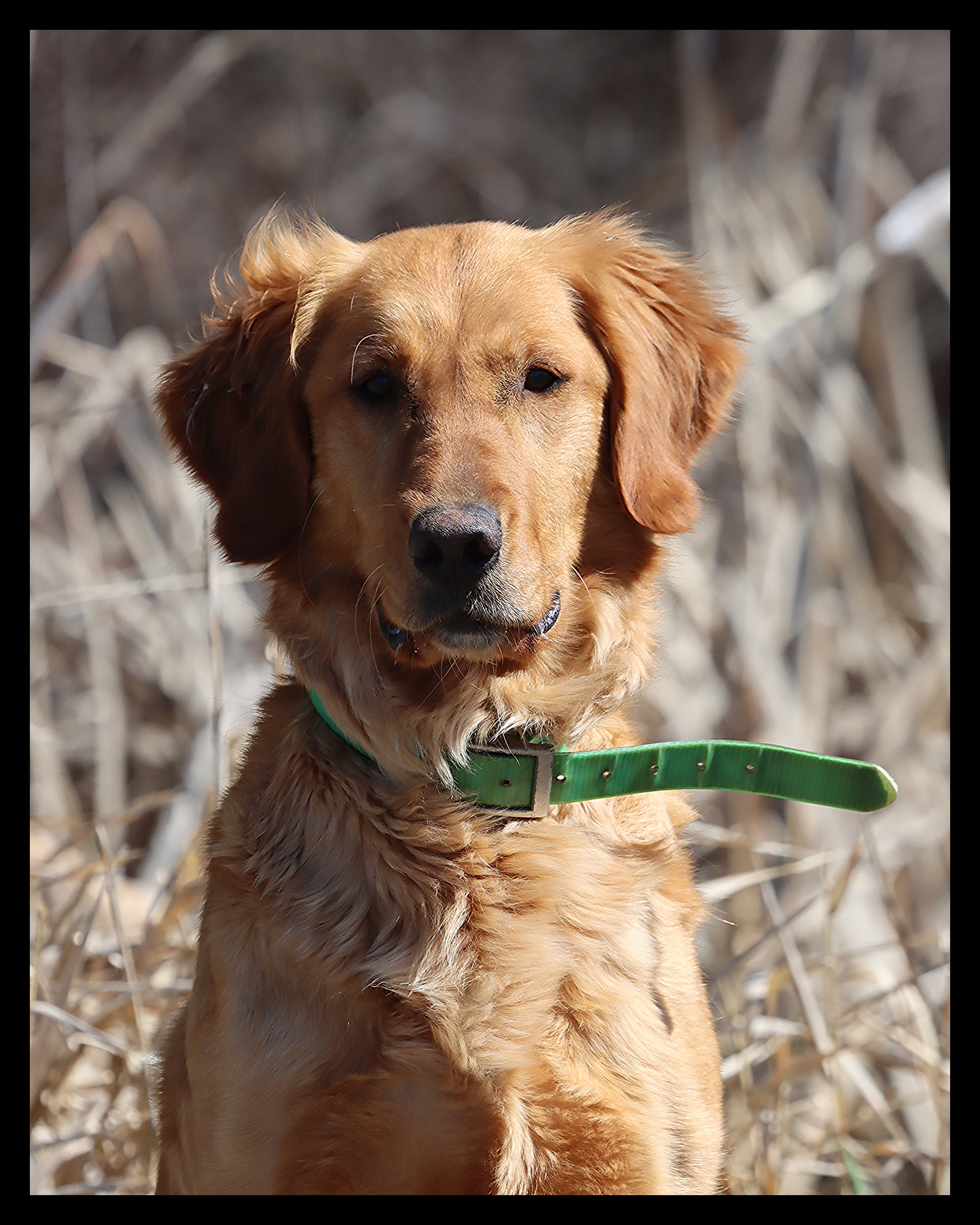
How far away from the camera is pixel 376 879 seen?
6.35 feet

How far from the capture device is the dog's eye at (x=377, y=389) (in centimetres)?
210

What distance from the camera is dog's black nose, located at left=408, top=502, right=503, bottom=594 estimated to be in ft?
5.92

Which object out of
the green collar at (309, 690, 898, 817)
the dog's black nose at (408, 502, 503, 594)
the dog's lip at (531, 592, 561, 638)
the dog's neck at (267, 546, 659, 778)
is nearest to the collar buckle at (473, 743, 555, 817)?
the green collar at (309, 690, 898, 817)

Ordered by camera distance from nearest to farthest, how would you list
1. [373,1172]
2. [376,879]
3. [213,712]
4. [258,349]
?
1. [373,1172]
2. [376,879]
3. [258,349]
4. [213,712]

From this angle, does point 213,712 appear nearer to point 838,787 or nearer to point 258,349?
point 258,349

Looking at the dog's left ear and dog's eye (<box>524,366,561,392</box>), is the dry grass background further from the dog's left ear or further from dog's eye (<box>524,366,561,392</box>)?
dog's eye (<box>524,366,561,392</box>)

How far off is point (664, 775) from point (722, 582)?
3.18m

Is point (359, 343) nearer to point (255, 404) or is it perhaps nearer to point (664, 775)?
point (255, 404)

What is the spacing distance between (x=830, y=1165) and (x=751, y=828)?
1390mm

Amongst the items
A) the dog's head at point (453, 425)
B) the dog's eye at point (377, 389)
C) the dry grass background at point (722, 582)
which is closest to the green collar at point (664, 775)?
the dog's head at point (453, 425)

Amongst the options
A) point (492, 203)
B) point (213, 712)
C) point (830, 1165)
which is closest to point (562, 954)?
point (213, 712)

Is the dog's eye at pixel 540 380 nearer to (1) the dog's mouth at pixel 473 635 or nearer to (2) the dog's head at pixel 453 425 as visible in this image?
(2) the dog's head at pixel 453 425

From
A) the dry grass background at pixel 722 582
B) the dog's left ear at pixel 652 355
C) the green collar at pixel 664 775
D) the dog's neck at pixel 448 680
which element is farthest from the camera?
the dry grass background at pixel 722 582

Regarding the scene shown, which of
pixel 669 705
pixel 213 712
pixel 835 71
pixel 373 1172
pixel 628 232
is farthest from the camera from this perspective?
pixel 835 71
